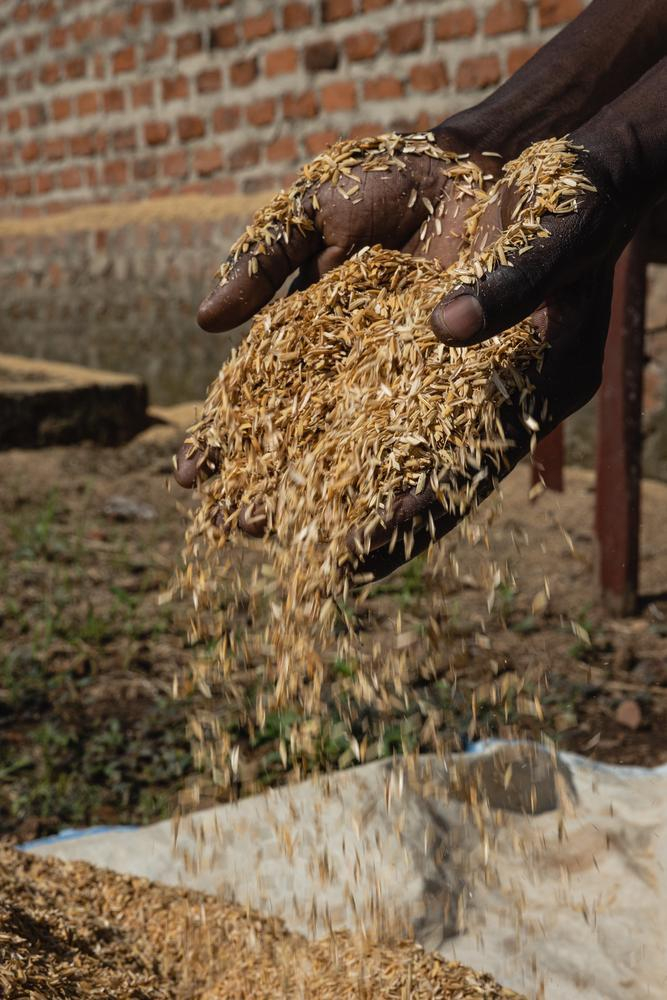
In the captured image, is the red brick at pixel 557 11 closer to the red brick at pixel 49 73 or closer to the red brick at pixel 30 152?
the red brick at pixel 49 73

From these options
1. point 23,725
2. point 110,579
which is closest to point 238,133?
point 110,579

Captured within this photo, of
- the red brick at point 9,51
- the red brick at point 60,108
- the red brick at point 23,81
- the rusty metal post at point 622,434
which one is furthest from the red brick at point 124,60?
the rusty metal post at point 622,434

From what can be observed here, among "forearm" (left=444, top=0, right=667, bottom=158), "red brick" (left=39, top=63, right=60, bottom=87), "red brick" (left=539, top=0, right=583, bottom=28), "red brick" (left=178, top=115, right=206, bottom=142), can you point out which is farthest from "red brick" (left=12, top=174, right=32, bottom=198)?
"forearm" (left=444, top=0, right=667, bottom=158)

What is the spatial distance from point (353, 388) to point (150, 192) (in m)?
3.92

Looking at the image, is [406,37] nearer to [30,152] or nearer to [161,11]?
[161,11]

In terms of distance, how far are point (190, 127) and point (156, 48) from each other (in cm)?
44

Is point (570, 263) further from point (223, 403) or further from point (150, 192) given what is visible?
point (150, 192)

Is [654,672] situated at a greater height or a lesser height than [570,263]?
lesser

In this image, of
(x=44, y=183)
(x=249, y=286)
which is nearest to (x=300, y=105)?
(x=44, y=183)

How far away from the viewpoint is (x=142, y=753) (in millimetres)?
2682

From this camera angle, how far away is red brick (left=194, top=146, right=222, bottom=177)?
4.97m

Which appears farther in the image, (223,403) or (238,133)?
(238,133)

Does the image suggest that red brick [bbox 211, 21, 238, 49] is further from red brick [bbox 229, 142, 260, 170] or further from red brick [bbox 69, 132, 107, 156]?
red brick [bbox 69, 132, 107, 156]

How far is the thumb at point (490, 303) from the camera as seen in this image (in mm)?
1444
